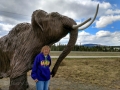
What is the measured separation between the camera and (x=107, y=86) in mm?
7703

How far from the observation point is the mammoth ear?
187 inches

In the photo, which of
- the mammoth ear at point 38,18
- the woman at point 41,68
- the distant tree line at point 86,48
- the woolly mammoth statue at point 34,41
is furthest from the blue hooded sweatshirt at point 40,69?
the distant tree line at point 86,48

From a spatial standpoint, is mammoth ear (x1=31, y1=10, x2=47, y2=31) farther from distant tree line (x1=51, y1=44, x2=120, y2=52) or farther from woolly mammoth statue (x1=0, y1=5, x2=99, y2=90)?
distant tree line (x1=51, y1=44, x2=120, y2=52)

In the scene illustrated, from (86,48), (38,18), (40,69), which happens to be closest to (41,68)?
(40,69)

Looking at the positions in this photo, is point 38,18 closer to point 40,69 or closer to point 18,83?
point 40,69

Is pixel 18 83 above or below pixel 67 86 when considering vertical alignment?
above

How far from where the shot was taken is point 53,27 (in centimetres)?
455

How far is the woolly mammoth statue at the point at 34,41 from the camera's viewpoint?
4.55 meters

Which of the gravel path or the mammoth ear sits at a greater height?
the mammoth ear

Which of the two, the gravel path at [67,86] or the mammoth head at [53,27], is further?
the gravel path at [67,86]

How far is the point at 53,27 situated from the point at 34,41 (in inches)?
25.9

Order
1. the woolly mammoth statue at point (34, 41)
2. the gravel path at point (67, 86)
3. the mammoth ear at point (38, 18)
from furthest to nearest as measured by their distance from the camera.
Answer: the gravel path at point (67, 86)
the mammoth ear at point (38, 18)
the woolly mammoth statue at point (34, 41)

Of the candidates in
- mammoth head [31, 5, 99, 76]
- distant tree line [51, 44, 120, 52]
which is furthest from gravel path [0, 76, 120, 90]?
distant tree line [51, 44, 120, 52]

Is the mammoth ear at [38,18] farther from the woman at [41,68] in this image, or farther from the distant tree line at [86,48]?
the distant tree line at [86,48]
